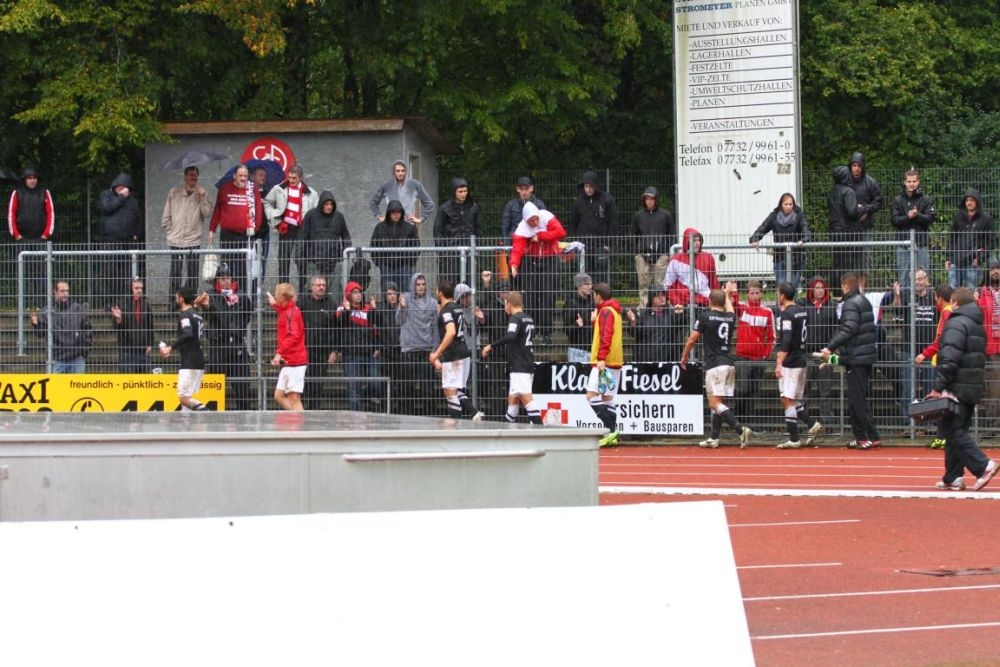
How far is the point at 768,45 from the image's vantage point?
2353cm

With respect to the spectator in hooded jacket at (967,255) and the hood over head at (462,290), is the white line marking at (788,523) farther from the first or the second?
the hood over head at (462,290)

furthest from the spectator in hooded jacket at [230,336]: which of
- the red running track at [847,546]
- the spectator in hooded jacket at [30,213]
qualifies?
the red running track at [847,546]

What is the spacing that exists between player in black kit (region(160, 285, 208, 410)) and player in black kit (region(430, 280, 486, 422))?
9.18ft

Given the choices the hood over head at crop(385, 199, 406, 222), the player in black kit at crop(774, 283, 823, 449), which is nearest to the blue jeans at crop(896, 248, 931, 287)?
the player in black kit at crop(774, 283, 823, 449)

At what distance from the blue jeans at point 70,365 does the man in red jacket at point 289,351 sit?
2535 mm

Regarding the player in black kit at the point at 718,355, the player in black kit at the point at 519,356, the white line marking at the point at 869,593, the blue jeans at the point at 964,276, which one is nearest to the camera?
the white line marking at the point at 869,593

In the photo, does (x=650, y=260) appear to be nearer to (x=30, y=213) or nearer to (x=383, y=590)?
(x=30, y=213)

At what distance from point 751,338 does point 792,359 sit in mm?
759

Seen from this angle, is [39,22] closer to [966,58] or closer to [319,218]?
[319,218]

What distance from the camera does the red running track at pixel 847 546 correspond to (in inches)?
341

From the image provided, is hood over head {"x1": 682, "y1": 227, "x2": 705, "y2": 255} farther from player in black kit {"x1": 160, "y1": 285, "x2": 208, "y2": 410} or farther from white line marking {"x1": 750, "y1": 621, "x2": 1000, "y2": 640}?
white line marking {"x1": 750, "y1": 621, "x2": 1000, "y2": 640}

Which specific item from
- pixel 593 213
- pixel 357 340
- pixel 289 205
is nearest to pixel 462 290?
pixel 357 340

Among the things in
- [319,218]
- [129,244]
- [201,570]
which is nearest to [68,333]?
[129,244]

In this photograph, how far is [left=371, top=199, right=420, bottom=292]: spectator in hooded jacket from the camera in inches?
785
